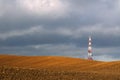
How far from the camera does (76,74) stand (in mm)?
37281

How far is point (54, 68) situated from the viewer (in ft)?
152

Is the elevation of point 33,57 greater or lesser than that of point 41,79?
greater

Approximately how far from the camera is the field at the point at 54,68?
34.2 meters

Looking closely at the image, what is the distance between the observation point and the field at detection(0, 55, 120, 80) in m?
34.2

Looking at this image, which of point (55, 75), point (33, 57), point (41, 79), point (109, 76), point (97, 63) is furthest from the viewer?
point (33, 57)

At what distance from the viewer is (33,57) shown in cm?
5753

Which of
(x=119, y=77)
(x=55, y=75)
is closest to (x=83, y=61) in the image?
(x=119, y=77)

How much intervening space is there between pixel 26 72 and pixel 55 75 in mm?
2571

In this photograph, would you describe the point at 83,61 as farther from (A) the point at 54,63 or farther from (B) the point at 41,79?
(B) the point at 41,79

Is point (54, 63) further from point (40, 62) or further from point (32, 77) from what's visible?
point (32, 77)

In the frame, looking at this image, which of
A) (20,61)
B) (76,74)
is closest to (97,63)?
(20,61)

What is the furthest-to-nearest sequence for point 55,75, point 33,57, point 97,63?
1. point 33,57
2. point 97,63
3. point 55,75

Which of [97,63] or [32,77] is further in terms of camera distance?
[97,63]

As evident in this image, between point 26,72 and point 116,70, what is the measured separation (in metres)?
13.9
